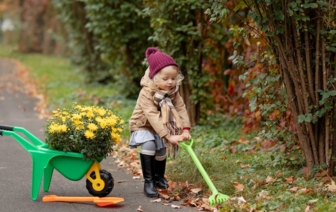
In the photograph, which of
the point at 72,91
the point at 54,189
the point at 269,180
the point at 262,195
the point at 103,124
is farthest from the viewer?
the point at 72,91

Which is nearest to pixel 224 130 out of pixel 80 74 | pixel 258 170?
pixel 258 170

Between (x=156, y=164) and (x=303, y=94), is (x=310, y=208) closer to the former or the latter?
(x=303, y=94)

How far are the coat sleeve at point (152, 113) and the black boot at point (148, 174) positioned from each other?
311 mm

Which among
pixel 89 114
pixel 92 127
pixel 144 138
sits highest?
pixel 89 114

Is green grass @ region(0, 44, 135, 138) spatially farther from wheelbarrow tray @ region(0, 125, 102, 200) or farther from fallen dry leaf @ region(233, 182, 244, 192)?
fallen dry leaf @ region(233, 182, 244, 192)

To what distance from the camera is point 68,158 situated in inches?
210

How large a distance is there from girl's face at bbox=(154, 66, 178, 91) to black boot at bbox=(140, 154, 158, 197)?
26.0 inches

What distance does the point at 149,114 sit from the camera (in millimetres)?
5539

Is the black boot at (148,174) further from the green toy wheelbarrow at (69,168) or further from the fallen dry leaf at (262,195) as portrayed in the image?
the fallen dry leaf at (262,195)

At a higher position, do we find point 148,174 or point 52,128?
point 52,128

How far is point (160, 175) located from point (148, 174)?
0.90 ft

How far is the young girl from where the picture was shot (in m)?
Answer: 5.57

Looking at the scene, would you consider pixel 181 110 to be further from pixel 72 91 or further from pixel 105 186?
pixel 72 91

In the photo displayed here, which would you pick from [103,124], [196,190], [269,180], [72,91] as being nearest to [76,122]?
[103,124]
